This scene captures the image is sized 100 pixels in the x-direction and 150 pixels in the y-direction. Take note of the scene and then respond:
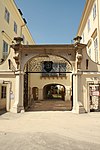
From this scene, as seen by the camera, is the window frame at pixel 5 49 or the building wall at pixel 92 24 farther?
the window frame at pixel 5 49

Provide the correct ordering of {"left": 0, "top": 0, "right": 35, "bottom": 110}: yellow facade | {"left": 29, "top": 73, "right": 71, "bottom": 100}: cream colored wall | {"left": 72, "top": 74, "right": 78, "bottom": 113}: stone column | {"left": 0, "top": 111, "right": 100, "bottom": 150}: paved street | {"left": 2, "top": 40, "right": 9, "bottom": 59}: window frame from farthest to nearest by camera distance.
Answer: {"left": 29, "top": 73, "right": 71, "bottom": 100}: cream colored wall, {"left": 2, "top": 40, "right": 9, "bottom": 59}: window frame, {"left": 0, "top": 0, "right": 35, "bottom": 110}: yellow facade, {"left": 72, "top": 74, "right": 78, "bottom": 113}: stone column, {"left": 0, "top": 111, "right": 100, "bottom": 150}: paved street

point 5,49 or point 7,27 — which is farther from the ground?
point 7,27

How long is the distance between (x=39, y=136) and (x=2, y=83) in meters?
7.60

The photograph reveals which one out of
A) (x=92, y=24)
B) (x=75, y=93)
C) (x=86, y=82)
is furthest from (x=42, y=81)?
(x=86, y=82)

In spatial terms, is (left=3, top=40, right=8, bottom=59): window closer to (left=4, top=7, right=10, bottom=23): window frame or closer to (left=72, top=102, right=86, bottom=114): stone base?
(left=4, top=7, right=10, bottom=23): window frame

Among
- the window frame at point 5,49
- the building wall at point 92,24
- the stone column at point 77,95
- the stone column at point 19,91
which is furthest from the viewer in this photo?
the window frame at point 5,49

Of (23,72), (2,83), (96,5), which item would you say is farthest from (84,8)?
(2,83)

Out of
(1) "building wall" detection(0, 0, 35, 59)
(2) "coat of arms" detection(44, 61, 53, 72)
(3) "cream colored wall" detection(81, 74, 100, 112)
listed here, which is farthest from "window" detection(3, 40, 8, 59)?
(3) "cream colored wall" detection(81, 74, 100, 112)

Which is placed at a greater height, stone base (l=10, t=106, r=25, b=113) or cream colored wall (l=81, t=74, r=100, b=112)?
cream colored wall (l=81, t=74, r=100, b=112)

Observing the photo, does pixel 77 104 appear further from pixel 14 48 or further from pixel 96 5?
pixel 96 5

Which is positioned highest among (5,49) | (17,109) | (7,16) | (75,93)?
(7,16)

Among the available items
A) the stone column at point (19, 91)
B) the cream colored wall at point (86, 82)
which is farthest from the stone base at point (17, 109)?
the cream colored wall at point (86, 82)

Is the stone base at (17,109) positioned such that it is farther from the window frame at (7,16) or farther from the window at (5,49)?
the window frame at (7,16)

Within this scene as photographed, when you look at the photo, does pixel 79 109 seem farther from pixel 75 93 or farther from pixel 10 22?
pixel 10 22
